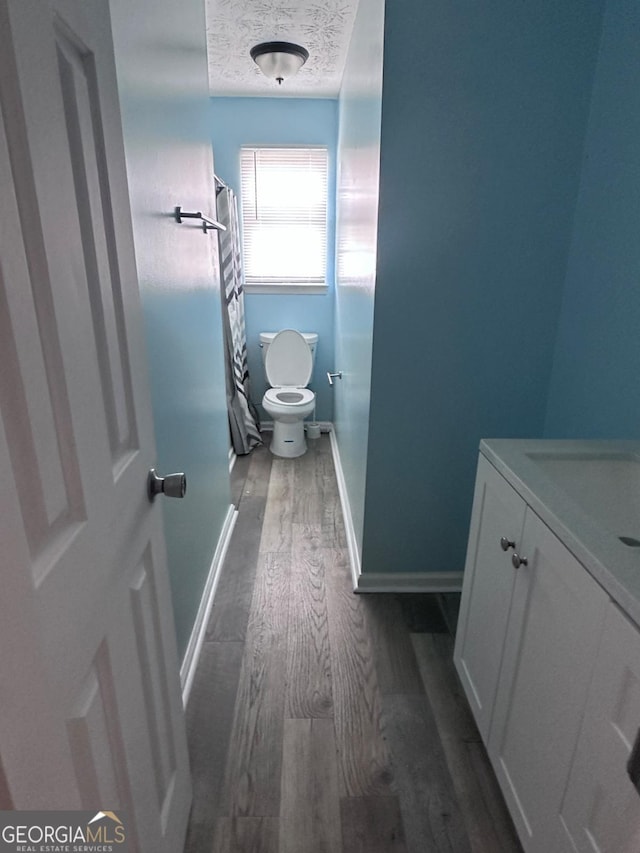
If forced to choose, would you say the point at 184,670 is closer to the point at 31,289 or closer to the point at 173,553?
the point at 173,553

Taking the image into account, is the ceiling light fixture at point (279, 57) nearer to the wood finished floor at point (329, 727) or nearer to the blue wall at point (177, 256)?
the blue wall at point (177, 256)

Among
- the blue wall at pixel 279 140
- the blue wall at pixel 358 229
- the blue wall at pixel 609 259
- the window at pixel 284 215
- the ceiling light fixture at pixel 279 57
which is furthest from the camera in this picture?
the window at pixel 284 215

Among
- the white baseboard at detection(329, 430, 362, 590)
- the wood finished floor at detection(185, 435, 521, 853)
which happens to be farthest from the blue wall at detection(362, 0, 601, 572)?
the wood finished floor at detection(185, 435, 521, 853)

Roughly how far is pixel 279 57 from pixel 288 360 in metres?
1.80

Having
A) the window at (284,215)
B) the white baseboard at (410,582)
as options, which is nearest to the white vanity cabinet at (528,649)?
the white baseboard at (410,582)

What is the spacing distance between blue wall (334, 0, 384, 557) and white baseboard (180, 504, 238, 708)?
63cm

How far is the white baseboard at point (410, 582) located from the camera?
202 cm

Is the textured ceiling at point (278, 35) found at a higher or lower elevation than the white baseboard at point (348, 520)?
higher

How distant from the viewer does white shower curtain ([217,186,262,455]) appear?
306 cm

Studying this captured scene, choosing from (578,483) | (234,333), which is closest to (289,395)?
(234,333)

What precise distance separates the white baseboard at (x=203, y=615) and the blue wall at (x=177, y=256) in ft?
0.17

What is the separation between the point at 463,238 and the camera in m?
1.62

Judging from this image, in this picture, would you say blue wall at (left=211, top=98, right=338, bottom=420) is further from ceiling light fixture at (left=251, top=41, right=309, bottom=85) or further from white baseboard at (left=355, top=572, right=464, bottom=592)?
white baseboard at (left=355, top=572, right=464, bottom=592)

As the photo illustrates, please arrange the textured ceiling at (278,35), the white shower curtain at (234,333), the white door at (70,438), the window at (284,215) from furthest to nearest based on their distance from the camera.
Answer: the window at (284,215) → the white shower curtain at (234,333) → the textured ceiling at (278,35) → the white door at (70,438)
